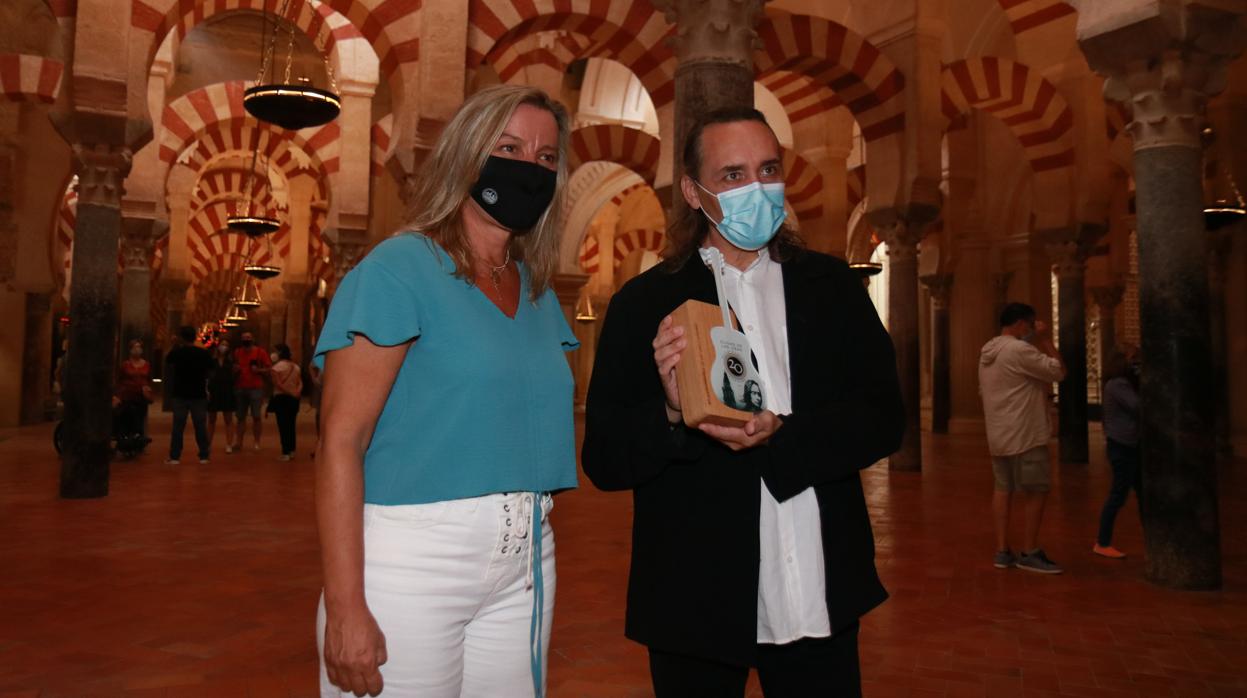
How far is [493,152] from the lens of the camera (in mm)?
1444

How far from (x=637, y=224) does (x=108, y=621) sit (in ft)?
67.6

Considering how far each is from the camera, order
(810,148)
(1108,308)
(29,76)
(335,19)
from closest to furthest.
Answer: (29,76), (335,19), (810,148), (1108,308)

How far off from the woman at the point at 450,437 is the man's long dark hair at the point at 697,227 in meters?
0.26

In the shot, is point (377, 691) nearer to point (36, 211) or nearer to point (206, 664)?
point (206, 664)

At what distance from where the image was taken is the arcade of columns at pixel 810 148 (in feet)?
15.4

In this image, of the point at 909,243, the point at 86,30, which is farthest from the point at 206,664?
the point at 909,243

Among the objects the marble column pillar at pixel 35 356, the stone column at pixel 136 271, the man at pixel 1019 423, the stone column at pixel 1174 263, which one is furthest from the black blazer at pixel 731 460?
the marble column pillar at pixel 35 356

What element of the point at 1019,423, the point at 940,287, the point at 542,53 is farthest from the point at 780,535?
the point at 940,287

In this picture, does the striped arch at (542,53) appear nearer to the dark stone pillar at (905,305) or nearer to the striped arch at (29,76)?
the dark stone pillar at (905,305)

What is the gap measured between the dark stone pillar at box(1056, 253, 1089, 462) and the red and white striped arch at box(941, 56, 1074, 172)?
53.3 inches

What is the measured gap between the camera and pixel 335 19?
12.3 meters

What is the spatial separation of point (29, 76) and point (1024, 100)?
1137cm

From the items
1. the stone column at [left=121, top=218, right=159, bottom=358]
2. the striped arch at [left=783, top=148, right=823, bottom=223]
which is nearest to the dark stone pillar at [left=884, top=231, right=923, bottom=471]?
the striped arch at [left=783, top=148, right=823, bottom=223]

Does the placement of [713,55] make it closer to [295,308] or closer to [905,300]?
[905,300]
